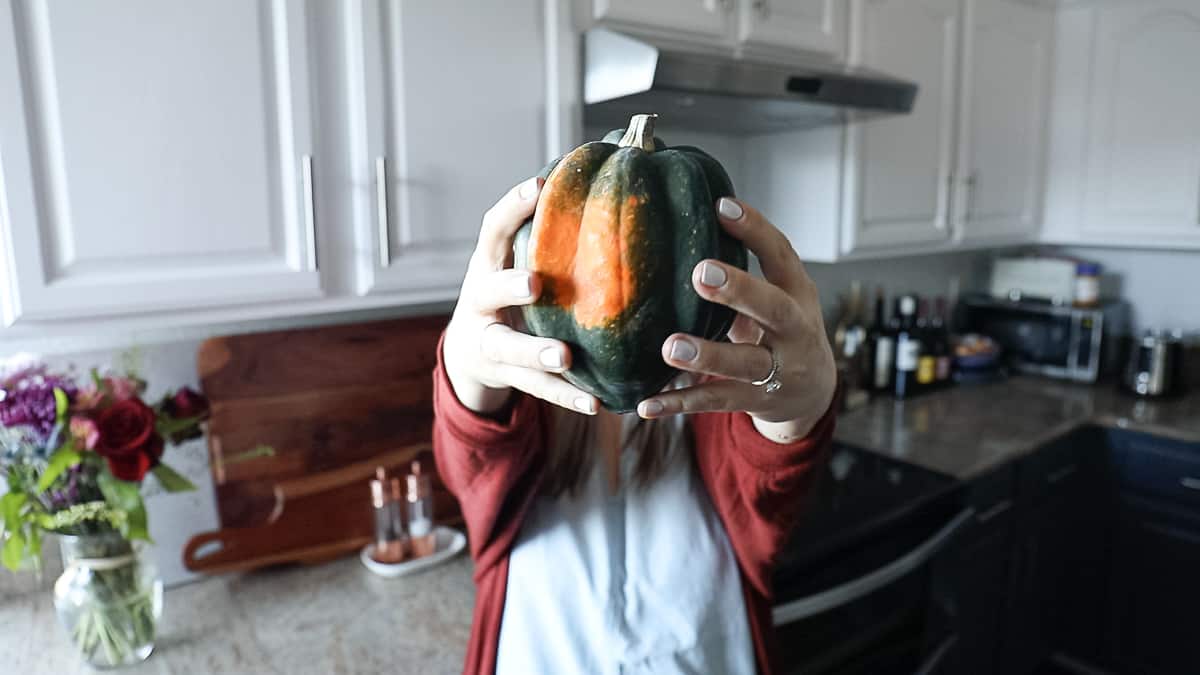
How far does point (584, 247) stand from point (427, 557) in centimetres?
101

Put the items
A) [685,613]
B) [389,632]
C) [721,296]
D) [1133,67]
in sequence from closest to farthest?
1. [721,296]
2. [685,613]
3. [389,632]
4. [1133,67]

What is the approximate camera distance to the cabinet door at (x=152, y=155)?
2.88ft

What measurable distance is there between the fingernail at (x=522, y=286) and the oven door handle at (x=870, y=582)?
988mm

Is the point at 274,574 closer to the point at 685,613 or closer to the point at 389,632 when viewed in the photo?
the point at 389,632

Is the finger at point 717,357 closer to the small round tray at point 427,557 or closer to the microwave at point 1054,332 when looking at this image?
the small round tray at point 427,557

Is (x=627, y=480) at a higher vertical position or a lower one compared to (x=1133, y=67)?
lower

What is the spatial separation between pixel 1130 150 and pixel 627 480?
2.18 m

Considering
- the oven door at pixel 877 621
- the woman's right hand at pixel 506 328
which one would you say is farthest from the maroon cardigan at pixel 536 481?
the oven door at pixel 877 621

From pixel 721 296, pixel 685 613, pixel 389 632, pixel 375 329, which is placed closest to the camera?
pixel 721 296

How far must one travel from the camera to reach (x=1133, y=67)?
7.39 feet

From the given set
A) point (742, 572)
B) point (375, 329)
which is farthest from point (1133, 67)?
point (375, 329)

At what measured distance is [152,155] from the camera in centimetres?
95

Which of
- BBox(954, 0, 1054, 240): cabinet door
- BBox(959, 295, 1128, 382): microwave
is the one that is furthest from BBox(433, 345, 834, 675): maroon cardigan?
BBox(959, 295, 1128, 382): microwave

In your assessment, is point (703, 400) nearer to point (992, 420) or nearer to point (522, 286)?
point (522, 286)
